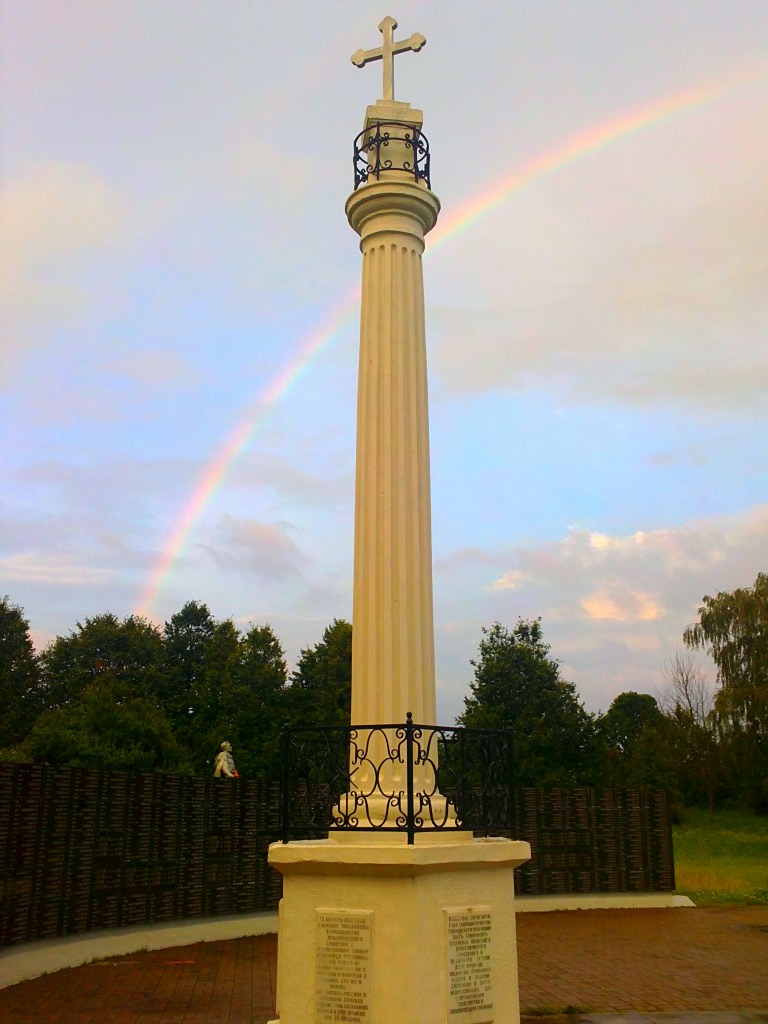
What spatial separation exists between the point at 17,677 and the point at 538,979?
39468 millimetres

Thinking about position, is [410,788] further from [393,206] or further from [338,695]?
[338,695]

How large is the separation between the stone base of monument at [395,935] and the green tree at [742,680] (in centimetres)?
3856

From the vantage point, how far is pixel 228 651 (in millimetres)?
49000

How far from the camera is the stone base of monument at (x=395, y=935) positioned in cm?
679

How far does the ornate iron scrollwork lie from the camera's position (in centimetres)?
996

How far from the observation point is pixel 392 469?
8.97 metres

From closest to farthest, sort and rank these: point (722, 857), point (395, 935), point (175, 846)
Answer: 1. point (395, 935)
2. point (175, 846)
3. point (722, 857)

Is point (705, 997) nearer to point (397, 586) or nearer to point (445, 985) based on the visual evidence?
point (445, 985)

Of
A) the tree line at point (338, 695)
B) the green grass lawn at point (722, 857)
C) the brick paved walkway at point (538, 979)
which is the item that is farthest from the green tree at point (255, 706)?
the brick paved walkway at point (538, 979)

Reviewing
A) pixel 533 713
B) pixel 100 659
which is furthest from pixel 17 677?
pixel 533 713

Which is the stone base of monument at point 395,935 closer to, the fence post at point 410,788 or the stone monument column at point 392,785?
the stone monument column at point 392,785

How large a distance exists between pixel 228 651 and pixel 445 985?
43175 millimetres

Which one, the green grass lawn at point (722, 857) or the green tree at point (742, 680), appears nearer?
A: the green grass lawn at point (722, 857)

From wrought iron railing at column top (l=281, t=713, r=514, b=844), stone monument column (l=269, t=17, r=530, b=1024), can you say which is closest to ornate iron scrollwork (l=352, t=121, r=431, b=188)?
stone monument column (l=269, t=17, r=530, b=1024)
